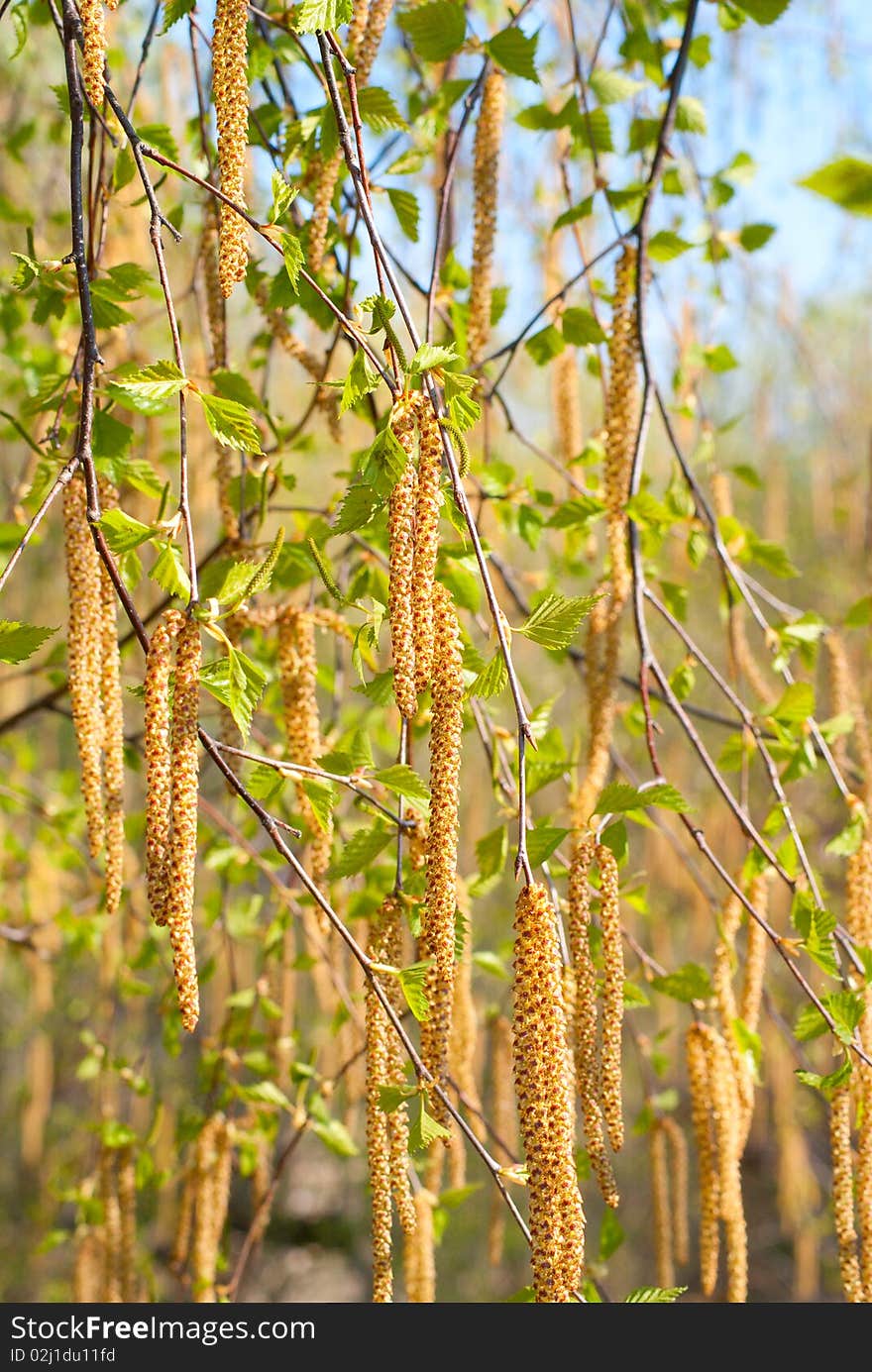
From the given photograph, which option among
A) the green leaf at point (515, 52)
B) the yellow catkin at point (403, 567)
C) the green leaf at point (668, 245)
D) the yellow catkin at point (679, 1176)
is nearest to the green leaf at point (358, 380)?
the yellow catkin at point (403, 567)

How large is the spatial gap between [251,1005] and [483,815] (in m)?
1.93

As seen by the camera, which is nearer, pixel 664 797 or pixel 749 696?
pixel 664 797

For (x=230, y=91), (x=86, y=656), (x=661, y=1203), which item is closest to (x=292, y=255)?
(x=230, y=91)

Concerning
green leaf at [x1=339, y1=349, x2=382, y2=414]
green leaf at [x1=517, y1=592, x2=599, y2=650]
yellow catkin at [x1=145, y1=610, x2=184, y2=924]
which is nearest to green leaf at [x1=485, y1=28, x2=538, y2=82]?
green leaf at [x1=339, y1=349, x2=382, y2=414]

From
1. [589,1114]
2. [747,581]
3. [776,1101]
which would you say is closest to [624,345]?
[747,581]

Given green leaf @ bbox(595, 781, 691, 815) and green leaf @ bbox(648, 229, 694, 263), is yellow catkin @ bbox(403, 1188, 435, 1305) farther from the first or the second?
green leaf @ bbox(648, 229, 694, 263)

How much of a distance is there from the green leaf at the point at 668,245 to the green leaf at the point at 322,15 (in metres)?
0.59

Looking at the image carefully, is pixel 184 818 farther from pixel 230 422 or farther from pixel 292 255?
pixel 292 255

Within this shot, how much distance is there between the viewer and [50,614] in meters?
3.41

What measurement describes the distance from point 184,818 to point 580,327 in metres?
0.79

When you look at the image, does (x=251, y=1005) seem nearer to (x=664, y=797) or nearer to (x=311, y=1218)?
(x=664, y=797)

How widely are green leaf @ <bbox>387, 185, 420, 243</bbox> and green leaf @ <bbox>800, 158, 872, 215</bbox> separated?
79 cm

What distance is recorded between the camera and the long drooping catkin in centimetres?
126

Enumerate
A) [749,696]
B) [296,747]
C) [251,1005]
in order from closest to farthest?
[296,747]
[251,1005]
[749,696]
